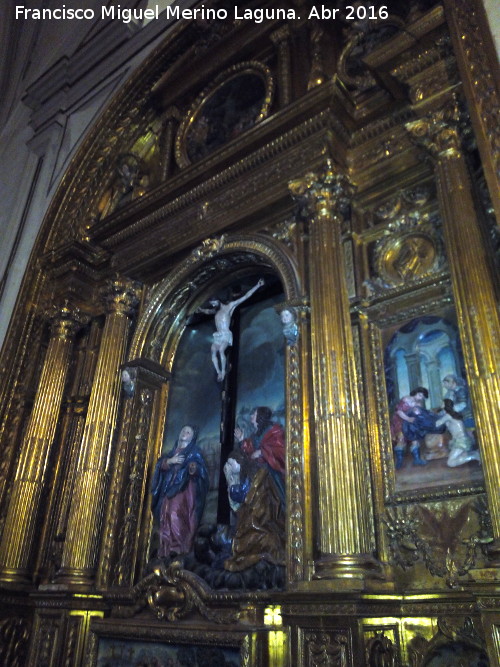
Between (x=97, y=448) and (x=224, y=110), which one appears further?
(x=224, y=110)

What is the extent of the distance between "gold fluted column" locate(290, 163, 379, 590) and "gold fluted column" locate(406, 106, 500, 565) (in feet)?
2.91

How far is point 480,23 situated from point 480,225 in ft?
4.95

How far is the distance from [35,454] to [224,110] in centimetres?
472

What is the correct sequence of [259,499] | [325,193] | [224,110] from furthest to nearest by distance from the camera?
[224,110]
[325,193]
[259,499]

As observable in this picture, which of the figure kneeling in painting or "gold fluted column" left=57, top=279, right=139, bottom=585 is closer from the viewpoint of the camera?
the figure kneeling in painting

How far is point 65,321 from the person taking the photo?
689cm

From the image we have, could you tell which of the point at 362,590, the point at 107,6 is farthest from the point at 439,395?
the point at 107,6

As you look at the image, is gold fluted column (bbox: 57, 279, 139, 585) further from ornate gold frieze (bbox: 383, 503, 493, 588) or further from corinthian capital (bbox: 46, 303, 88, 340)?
ornate gold frieze (bbox: 383, 503, 493, 588)

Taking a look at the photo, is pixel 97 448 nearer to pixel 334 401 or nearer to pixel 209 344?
pixel 209 344

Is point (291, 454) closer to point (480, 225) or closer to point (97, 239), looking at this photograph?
point (480, 225)

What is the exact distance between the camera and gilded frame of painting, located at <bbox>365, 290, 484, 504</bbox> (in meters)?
3.70

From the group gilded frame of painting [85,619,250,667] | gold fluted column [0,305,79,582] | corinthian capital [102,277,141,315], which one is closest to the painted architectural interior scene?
gilded frame of painting [85,619,250,667]

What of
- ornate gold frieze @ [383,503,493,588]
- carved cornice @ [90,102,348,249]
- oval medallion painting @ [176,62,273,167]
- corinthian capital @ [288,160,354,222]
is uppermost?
oval medallion painting @ [176,62,273,167]

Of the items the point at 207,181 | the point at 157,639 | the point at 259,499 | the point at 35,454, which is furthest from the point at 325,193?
the point at 35,454
